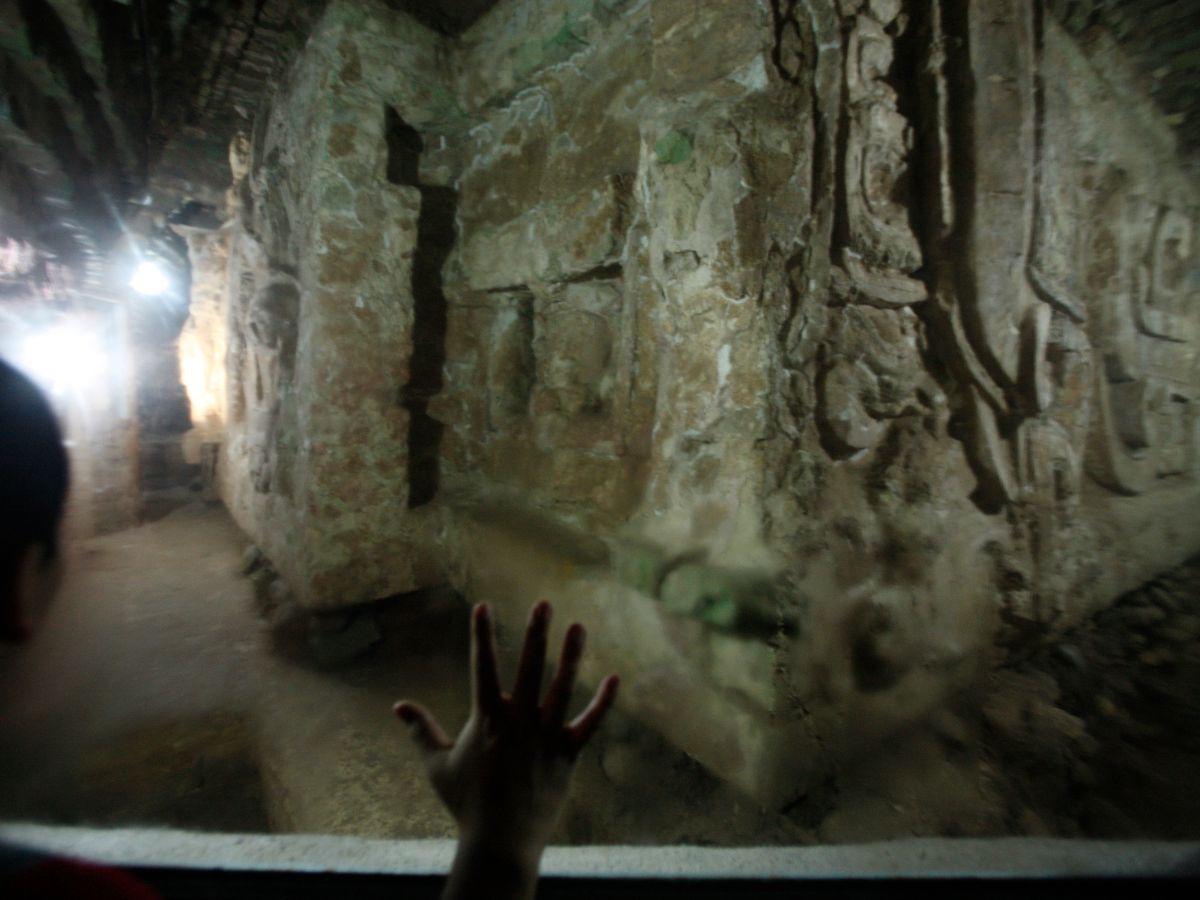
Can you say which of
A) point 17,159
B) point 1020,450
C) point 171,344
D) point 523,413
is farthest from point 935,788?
point 171,344

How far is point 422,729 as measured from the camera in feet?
2.28

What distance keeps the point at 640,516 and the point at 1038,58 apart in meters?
1.52

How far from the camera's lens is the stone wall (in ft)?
3.96

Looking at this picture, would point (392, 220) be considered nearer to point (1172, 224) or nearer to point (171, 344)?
point (1172, 224)

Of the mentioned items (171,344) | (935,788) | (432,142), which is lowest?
(935,788)

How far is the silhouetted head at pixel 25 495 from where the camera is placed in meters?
0.51

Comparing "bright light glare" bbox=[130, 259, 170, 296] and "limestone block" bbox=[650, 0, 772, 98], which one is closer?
"limestone block" bbox=[650, 0, 772, 98]

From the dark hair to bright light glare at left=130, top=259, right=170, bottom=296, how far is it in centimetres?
779

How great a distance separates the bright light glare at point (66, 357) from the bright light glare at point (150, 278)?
311cm

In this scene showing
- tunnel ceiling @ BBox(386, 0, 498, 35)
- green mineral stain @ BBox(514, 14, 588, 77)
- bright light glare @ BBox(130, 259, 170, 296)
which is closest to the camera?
green mineral stain @ BBox(514, 14, 588, 77)

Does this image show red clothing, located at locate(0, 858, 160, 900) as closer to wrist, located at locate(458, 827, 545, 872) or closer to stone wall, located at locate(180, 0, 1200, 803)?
wrist, located at locate(458, 827, 545, 872)

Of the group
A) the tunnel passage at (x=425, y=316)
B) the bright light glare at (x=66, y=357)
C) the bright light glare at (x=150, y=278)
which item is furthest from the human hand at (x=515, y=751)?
the bright light glare at (x=150, y=278)

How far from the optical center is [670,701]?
1.38 meters

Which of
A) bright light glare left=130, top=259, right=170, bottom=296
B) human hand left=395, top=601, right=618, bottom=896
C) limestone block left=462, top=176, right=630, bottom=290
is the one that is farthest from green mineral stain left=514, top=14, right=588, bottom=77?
bright light glare left=130, top=259, right=170, bottom=296
